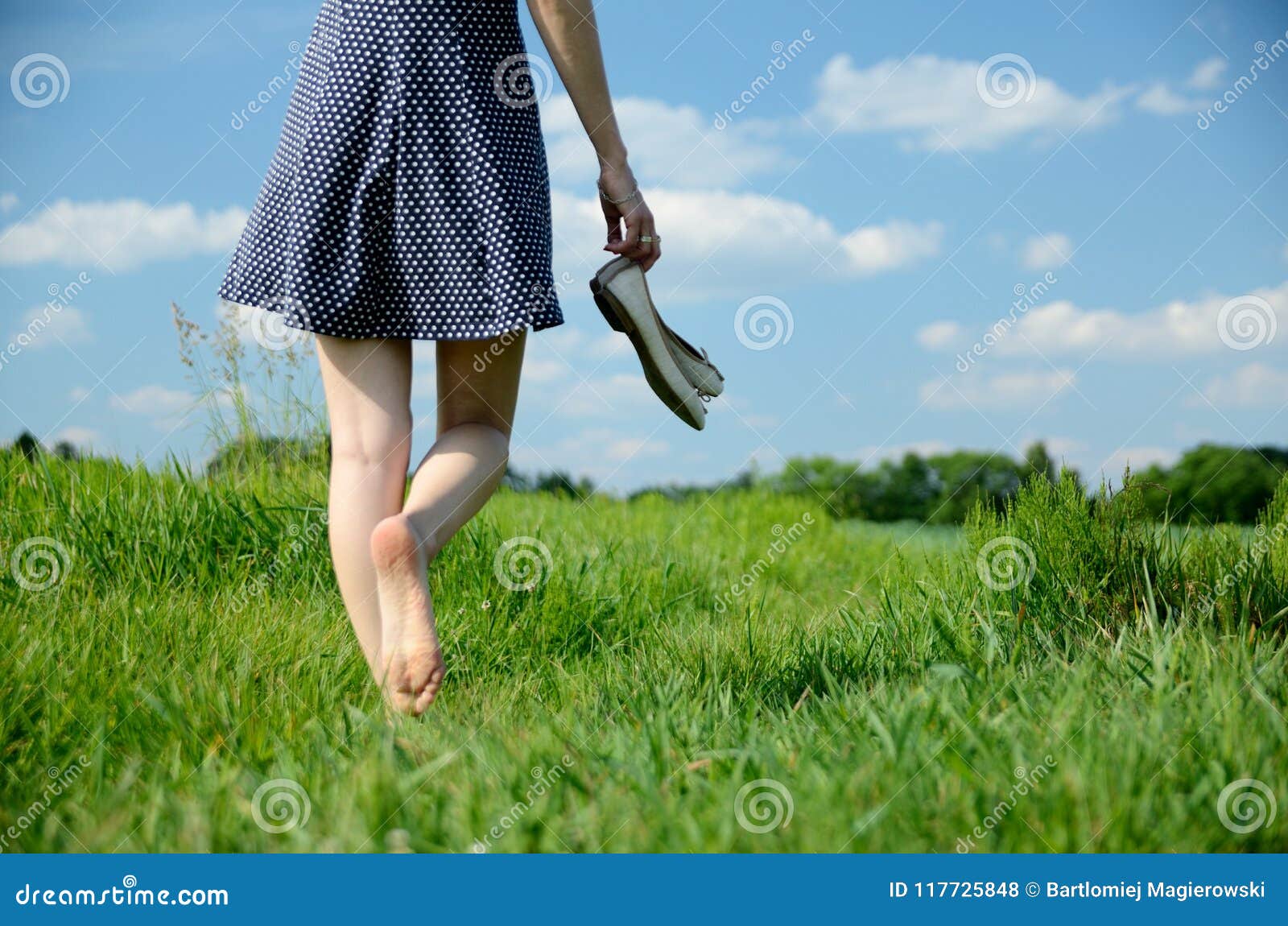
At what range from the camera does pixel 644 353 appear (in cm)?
234

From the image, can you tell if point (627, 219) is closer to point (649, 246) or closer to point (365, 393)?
point (649, 246)

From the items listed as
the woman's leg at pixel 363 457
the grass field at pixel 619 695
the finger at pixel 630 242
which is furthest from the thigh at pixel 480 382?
the grass field at pixel 619 695

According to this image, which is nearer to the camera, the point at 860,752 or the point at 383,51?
A: the point at 860,752

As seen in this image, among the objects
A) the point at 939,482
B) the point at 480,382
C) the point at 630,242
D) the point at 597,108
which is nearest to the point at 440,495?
the point at 480,382

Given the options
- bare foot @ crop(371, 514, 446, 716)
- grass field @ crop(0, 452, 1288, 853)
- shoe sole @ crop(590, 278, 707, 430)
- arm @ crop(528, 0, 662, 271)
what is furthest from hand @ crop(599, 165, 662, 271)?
grass field @ crop(0, 452, 1288, 853)

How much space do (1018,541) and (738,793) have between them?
1403 millimetres

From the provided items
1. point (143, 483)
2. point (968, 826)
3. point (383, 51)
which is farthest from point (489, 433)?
point (143, 483)

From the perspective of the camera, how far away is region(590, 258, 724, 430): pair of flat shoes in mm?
2258

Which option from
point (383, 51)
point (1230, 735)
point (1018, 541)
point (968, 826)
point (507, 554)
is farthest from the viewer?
point (507, 554)

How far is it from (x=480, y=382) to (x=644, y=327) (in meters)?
0.36

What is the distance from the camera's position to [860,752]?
172cm

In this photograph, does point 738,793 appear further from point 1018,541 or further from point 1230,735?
point 1018,541

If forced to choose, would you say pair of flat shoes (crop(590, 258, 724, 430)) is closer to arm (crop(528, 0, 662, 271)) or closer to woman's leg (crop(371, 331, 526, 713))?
arm (crop(528, 0, 662, 271))

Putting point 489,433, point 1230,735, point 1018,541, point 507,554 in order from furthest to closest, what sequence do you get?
1. point 507,554
2. point 1018,541
3. point 489,433
4. point 1230,735
